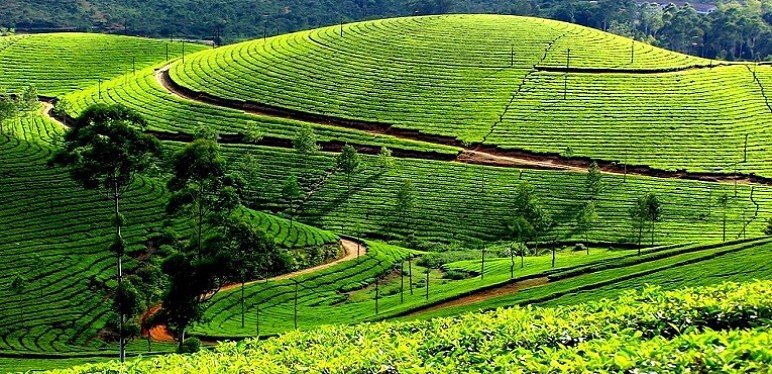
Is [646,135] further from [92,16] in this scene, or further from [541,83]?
[92,16]

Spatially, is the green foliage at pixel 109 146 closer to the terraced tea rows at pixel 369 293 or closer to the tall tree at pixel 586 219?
the terraced tea rows at pixel 369 293

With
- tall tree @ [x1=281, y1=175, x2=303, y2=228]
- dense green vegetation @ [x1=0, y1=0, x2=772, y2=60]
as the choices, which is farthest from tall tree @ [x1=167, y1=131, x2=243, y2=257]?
dense green vegetation @ [x1=0, y1=0, x2=772, y2=60]

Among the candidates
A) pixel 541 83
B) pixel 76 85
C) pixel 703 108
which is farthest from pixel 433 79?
pixel 76 85

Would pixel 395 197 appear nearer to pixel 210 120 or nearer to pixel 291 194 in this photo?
pixel 291 194

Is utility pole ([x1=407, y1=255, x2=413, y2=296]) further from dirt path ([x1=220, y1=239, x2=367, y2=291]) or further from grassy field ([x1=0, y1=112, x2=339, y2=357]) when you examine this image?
grassy field ([x1=0, y1=112, x2=339, y2=357])

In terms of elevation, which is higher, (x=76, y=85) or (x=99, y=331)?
(x=76, y=85)

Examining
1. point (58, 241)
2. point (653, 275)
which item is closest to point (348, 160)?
point (58, 241)

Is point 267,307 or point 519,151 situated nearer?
point 267,307
